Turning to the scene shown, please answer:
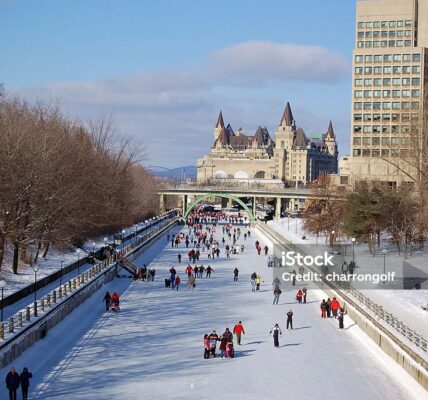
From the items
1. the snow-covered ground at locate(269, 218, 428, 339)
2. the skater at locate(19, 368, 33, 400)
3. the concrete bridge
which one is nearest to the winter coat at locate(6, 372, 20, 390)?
the skater at locate(19, 368, 33, 400)

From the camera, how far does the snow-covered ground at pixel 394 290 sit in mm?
26609

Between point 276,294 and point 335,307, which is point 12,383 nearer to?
point 335,307

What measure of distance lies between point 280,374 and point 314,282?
18.2m

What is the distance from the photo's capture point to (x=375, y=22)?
9488 centimetres

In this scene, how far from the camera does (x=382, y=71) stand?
92000 mm

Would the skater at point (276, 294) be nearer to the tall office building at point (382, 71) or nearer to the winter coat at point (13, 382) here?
the winter coat at point (13, 382)

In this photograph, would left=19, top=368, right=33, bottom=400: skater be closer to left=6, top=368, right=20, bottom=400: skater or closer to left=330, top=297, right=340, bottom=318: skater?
left=6, top=368, right=20, bottom=400: skater

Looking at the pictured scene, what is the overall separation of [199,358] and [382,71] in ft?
245

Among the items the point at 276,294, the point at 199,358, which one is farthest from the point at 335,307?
the point at 199,358

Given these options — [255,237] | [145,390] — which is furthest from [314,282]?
[255,237]

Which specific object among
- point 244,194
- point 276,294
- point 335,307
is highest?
point 244,194

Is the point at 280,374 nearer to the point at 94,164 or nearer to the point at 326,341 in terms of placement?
the point at 326,341

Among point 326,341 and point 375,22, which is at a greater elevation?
point 375,22

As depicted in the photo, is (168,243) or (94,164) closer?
(94,164)
